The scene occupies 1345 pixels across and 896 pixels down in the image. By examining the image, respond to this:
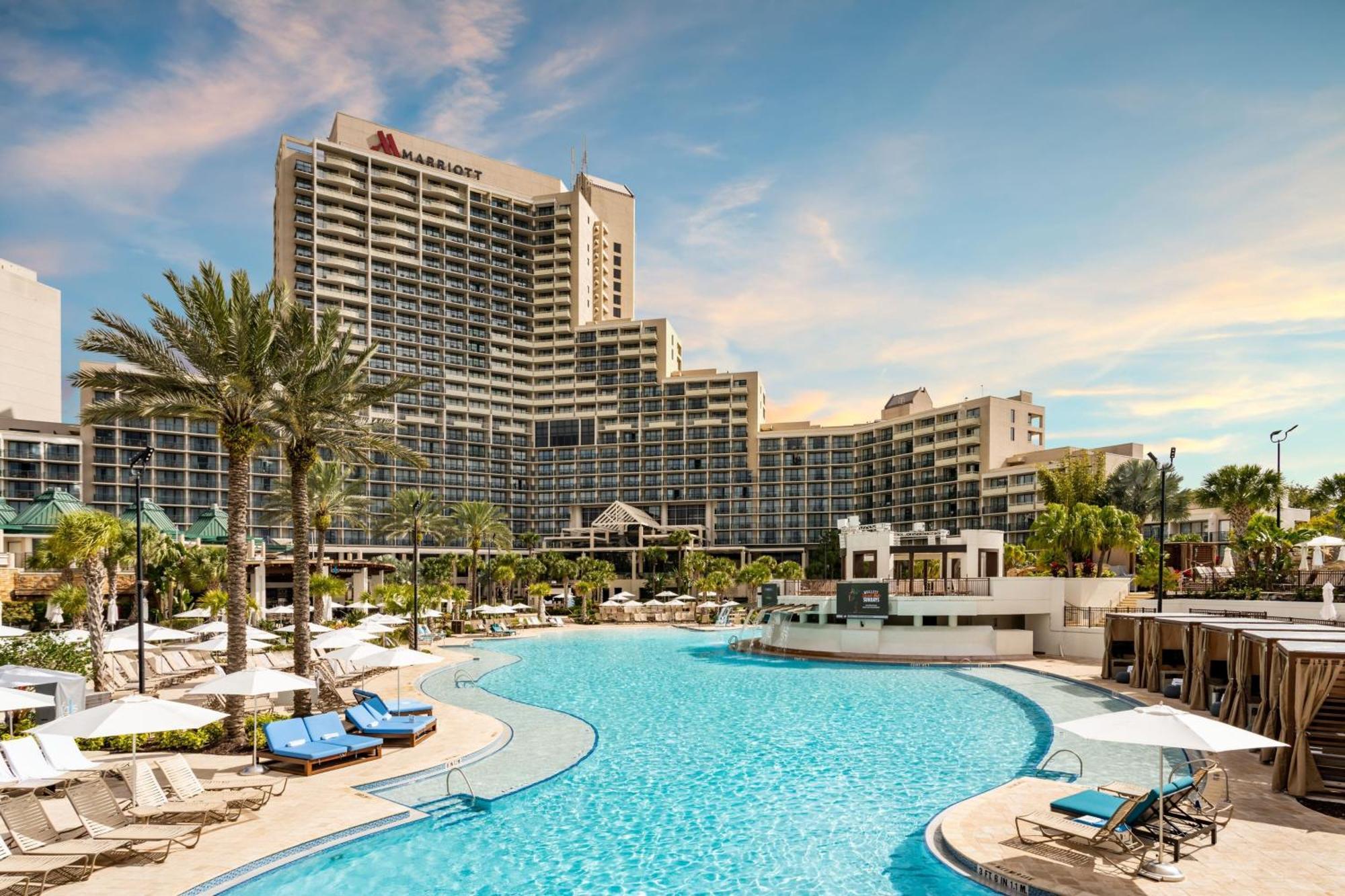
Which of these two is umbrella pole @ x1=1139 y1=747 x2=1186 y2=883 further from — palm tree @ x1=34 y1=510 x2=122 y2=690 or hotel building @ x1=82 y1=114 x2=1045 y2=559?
hotel building @ x1=82 y1=114 x2=1045 y2=559

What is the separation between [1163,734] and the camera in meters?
11.1

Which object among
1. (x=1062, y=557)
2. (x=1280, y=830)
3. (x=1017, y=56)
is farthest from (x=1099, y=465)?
(x=1280, y=830)

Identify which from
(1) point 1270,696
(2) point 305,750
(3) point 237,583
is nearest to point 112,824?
(2) point 305,750

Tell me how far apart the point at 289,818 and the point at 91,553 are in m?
15.2

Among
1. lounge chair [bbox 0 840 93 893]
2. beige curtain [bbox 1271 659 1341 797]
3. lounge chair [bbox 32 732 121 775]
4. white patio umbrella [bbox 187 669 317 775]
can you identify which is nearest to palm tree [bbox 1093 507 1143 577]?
beige curtain [bbox 1271 659 1341 797]

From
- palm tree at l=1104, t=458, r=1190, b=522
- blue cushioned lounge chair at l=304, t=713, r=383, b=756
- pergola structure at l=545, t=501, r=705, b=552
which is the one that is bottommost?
pergola structure at l=545, t=501, r=705, b=552

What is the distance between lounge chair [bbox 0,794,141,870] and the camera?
10.7 metres

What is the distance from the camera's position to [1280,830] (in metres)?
12.0

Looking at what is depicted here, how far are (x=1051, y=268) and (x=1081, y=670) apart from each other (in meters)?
15.6

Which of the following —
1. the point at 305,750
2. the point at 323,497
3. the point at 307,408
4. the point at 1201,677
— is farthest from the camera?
the point at 323,497

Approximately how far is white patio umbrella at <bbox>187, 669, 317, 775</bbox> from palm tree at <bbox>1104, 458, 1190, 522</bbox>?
64.3 metres

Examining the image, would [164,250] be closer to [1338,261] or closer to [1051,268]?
[1051,268]

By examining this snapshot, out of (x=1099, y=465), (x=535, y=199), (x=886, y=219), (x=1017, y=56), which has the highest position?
(x=535, y=199)

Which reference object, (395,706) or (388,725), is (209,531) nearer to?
(395,706)
